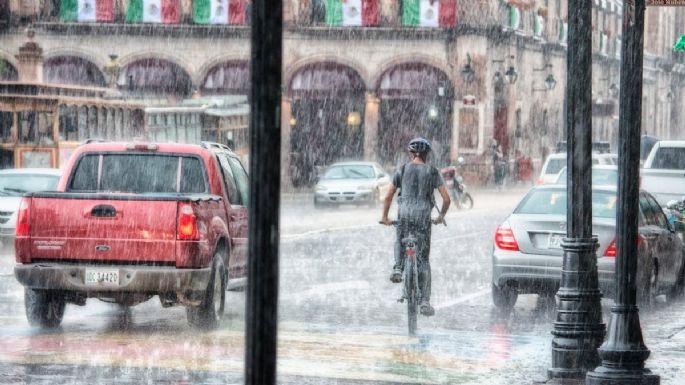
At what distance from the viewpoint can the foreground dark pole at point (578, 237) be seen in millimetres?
10516

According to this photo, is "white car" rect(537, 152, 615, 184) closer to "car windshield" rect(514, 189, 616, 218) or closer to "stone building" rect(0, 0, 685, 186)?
"car windshield" rect(514, 189, 616, 218)

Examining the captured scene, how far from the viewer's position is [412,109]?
57.7 meters

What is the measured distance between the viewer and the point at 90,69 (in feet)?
185

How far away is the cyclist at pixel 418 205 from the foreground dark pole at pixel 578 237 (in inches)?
110

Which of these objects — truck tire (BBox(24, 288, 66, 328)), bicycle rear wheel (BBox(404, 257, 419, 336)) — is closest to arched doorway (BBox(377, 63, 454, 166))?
bicycle rear wheel (BBox(404, 257, 419, 336))

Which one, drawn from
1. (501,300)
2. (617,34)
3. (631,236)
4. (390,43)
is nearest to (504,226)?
(501,300)

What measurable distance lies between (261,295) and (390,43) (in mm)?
53155

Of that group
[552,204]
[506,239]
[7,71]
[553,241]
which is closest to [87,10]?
[7,71]

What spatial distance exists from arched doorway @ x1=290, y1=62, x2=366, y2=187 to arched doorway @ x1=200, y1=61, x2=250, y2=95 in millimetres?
1965

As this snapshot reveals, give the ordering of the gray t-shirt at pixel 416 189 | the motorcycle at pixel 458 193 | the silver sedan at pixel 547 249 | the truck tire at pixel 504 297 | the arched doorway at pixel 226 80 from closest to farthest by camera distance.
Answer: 1. the gray t-shirt at pixel 416 189
2. the silver sedan at pixel 547 249
3. the truck tire at pixel 504 297
4. the motorcycle at pixel 458 193
5. the arched doorway at pixel 226 80

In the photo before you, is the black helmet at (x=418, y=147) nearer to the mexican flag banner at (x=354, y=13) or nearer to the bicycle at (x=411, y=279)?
the bicycle at (x=411, y=279)

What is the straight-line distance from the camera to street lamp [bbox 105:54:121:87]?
5388cm

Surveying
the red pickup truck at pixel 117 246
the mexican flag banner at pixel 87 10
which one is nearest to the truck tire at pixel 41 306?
the red pickup truck at pixel 117 246

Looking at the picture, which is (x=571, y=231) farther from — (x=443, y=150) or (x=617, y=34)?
(x=617, y=34)
